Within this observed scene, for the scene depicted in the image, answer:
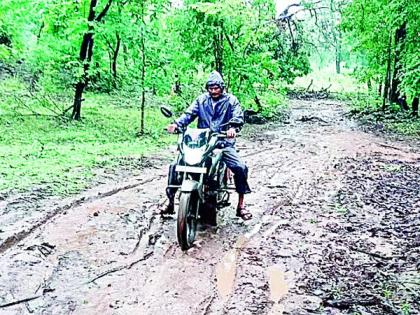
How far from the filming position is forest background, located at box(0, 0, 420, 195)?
1138 cm

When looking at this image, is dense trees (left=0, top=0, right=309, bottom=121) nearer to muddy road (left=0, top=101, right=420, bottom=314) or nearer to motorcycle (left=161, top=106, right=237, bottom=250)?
muddy road (left=0, top=101, right=420, bottom=314)

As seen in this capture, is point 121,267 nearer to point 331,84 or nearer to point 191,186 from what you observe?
point 191,186

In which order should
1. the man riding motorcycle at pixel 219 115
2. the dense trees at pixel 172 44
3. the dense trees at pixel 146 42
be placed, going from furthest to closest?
the dense trees at pixel 172 44, the dense trees at pixel 146 42, the man riding motorcycle at pixel 219 115

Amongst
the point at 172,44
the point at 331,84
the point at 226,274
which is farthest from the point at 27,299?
the point at 331,84

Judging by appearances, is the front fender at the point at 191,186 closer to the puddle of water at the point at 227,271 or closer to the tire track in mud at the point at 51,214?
the puddle of water at the point at 227,271

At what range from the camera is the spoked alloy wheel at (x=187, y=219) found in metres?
5.29

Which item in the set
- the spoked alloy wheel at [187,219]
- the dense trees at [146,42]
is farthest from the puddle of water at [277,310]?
the dense trees at [146,42]

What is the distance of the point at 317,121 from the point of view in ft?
65.0

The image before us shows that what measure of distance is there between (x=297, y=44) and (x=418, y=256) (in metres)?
19.5

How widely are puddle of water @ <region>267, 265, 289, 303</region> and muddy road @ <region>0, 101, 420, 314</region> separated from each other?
17mm

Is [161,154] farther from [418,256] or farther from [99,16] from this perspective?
[418,256]

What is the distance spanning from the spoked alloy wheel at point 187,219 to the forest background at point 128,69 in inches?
119

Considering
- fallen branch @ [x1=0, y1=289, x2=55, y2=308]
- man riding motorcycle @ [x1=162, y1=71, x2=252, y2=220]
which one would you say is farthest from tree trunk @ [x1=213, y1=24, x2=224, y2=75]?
fallen branch @ [x1=0, y1=289, x2=55, y2=308]

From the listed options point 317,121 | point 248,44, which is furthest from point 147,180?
point 317,121
